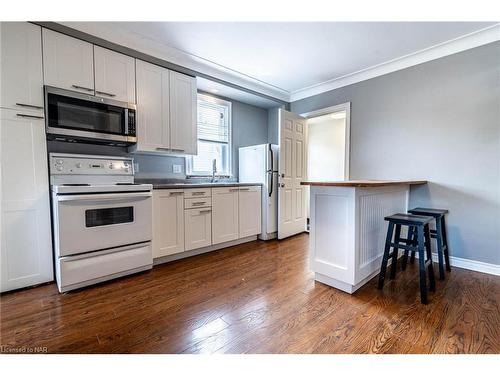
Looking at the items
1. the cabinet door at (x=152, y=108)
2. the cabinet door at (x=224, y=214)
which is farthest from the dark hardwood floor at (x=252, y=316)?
the cabinet door at (x=152, y=108)

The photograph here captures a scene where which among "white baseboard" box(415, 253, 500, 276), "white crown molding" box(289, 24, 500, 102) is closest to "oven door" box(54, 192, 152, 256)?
"white crown molding" box(289, 24, 500, 102)

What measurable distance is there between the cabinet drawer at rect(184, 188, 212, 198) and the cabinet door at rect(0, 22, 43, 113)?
4.93 ft

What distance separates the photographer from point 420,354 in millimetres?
1234

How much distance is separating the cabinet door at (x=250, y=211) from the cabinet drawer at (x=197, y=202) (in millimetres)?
534

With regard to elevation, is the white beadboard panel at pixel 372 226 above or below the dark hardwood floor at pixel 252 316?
above

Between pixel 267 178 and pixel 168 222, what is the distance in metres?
1.60

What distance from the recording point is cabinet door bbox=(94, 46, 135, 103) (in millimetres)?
2320

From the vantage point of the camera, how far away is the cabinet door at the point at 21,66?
6.09ft

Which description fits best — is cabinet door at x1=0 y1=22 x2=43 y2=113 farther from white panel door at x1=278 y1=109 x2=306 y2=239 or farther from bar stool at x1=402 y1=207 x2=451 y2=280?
bar stool at x1=402 y1=207 x2=451 y2=280

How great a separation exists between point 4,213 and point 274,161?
2992 mm

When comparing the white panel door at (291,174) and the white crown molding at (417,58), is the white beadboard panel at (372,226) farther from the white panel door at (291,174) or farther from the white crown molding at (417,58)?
the white crown molding at (417,58)

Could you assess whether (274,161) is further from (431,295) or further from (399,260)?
(431,295)

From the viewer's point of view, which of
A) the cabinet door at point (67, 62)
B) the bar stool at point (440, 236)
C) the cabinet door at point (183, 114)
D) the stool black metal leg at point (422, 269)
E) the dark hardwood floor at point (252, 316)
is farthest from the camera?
the cabinet door at point (183, 114)

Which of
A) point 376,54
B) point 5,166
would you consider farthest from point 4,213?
point 376,54
